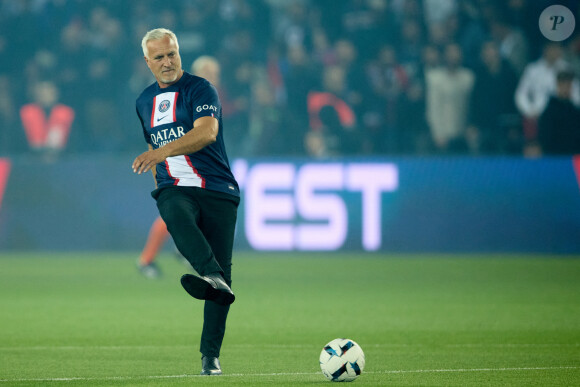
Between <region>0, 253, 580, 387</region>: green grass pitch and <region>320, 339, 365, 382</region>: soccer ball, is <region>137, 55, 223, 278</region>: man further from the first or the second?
<region>320, 339, 365, 382</region>: soccer ball

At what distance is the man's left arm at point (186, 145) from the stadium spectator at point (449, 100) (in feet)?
37.8

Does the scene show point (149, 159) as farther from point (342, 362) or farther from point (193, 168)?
point (342, 362)

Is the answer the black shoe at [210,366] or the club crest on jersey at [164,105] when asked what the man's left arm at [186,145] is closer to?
the club crest on jersey at [164,105]

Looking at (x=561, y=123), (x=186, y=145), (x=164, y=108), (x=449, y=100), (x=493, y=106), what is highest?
(x=449, y=100)

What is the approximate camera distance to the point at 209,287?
6.00 m

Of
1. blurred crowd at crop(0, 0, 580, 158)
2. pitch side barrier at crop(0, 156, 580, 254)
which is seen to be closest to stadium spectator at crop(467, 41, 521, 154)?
blurred crowd at crop(0, 0, 580, 158)

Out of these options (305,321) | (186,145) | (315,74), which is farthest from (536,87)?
(186,145)

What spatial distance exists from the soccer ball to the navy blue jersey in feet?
3.82

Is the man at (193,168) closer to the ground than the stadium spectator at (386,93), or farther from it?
closer to the ground

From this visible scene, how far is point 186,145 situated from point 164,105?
0.51 metres

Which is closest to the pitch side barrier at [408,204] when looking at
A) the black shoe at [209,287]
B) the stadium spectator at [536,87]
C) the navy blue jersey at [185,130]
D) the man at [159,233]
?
the stadium spectator at [536,87]

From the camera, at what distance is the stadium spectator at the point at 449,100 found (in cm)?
1753

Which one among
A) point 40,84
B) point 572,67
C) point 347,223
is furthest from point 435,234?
point 40,84

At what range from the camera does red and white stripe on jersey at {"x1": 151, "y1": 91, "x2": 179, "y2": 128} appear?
6.55m
